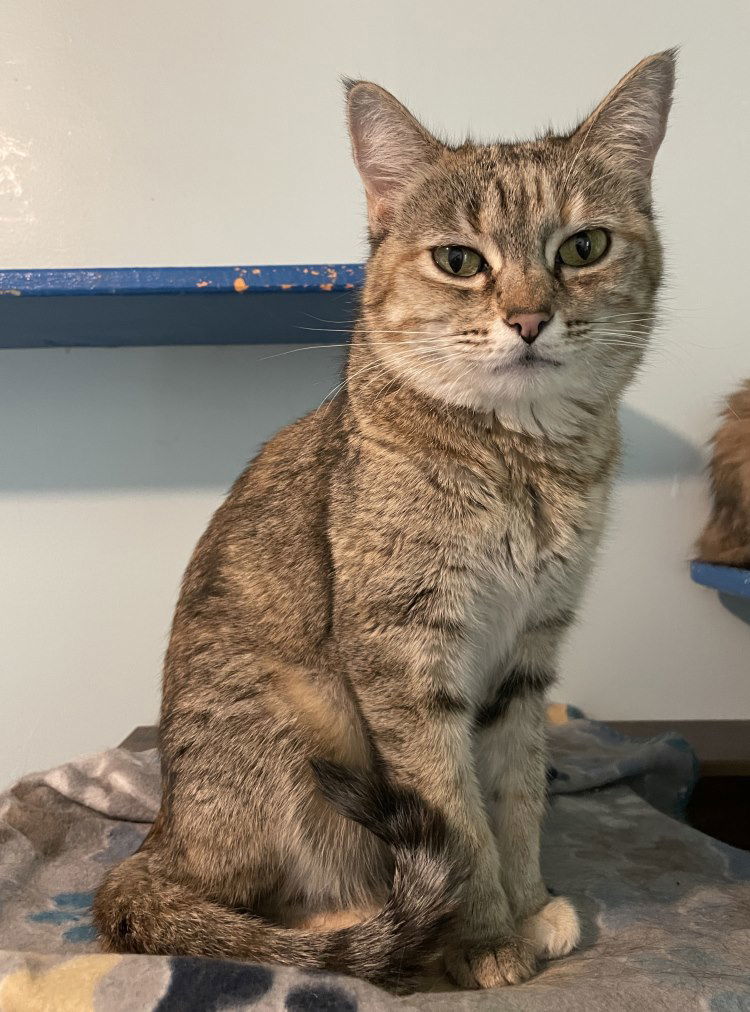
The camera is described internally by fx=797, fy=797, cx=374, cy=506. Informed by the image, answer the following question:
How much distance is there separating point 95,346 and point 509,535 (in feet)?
4.73

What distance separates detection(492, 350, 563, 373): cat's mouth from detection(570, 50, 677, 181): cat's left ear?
0.37 metres

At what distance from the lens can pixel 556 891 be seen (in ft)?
4.01

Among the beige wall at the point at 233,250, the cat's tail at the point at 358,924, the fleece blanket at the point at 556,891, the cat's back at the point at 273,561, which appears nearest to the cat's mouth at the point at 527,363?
the cat's back at the point at 273,561

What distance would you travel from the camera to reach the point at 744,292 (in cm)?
204

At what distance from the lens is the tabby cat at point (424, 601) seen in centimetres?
97

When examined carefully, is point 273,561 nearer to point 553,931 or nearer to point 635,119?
point 553,931

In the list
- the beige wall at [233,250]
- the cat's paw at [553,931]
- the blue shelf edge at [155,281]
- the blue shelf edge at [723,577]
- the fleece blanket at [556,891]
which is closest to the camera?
the fleece blanket at [556,891]

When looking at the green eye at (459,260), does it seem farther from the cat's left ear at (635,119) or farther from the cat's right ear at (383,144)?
the cat's left ear at (635,119)

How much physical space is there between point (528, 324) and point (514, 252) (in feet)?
0.43

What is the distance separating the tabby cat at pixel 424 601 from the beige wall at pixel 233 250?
949mm

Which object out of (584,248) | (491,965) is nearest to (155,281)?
(584,248)

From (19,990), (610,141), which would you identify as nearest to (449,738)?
(19,990)

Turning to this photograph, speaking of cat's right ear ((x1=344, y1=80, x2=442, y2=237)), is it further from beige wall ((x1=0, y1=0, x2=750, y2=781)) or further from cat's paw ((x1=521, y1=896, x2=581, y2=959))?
cat's paw ((x1=521, y1=896, x2=581, y2=959))

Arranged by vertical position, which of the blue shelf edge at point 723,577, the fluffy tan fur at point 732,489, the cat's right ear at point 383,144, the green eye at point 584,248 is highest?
the cat's right ear at point 383,144
